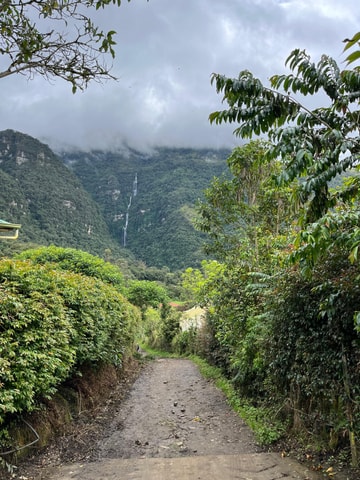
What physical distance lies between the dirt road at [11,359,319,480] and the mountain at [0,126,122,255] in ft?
150

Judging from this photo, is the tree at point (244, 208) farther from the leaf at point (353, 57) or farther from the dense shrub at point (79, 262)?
the leaf at point (353, 57)

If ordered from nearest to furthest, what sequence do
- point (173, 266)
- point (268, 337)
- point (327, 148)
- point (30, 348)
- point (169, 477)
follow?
point (327, 148) → point (169, 477) → point (30, 348) → point (268, 337) → point (173, 266)

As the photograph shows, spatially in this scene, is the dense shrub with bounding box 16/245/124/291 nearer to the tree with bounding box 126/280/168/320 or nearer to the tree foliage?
the tree foliage

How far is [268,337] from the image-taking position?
19.5 ft

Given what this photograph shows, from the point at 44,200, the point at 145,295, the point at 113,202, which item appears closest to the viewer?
the point at 145,295

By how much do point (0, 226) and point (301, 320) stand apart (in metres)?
8.70

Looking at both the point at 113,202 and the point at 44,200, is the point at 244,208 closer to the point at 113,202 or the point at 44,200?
the point at 44,200

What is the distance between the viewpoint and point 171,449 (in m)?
5.44

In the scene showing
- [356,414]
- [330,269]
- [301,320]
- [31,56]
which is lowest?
[356,414]

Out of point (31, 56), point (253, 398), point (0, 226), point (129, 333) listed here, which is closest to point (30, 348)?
point (31, 56)

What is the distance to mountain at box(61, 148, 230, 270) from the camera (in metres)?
60.0

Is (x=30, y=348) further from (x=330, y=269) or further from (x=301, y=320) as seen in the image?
(x=330, y=269)

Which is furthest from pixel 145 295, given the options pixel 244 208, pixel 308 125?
pixel 308 125

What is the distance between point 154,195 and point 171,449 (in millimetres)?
84383
